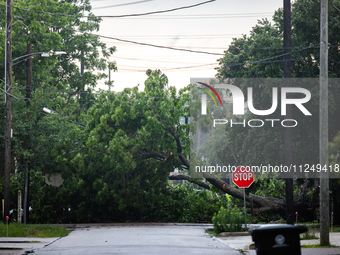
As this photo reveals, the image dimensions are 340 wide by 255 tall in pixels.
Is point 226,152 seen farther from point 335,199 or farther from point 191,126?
point 335,199

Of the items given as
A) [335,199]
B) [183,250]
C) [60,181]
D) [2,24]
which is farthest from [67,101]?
[183,250]

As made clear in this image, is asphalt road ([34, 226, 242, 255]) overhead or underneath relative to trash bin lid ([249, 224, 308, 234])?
underneath

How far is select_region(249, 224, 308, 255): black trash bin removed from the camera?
259 inches

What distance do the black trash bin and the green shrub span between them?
12.7 m

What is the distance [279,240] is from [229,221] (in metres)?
12.9

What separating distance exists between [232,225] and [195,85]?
9.55 m

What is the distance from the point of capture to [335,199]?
24.0 metres

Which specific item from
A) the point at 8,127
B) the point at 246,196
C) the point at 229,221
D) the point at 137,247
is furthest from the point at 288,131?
the point at 8,127

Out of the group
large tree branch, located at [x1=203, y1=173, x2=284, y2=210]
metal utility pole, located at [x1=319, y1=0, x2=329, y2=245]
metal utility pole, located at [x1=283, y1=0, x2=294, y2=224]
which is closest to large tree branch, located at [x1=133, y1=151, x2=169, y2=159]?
large tree branch, located at [x1=203, y1=173, x2=284, y2=210]

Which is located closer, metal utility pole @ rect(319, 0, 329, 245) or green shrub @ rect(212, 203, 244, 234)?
metal utility pole @ rect(319, 0, 329, 245)

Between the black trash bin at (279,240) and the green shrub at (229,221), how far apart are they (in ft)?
41.6

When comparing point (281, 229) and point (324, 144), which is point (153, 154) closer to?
point (324, 144)

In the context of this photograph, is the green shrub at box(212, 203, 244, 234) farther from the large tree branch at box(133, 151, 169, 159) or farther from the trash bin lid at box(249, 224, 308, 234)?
the trash bin lid at box(249, 224, 308, 234)

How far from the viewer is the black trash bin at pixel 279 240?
6.57 m
